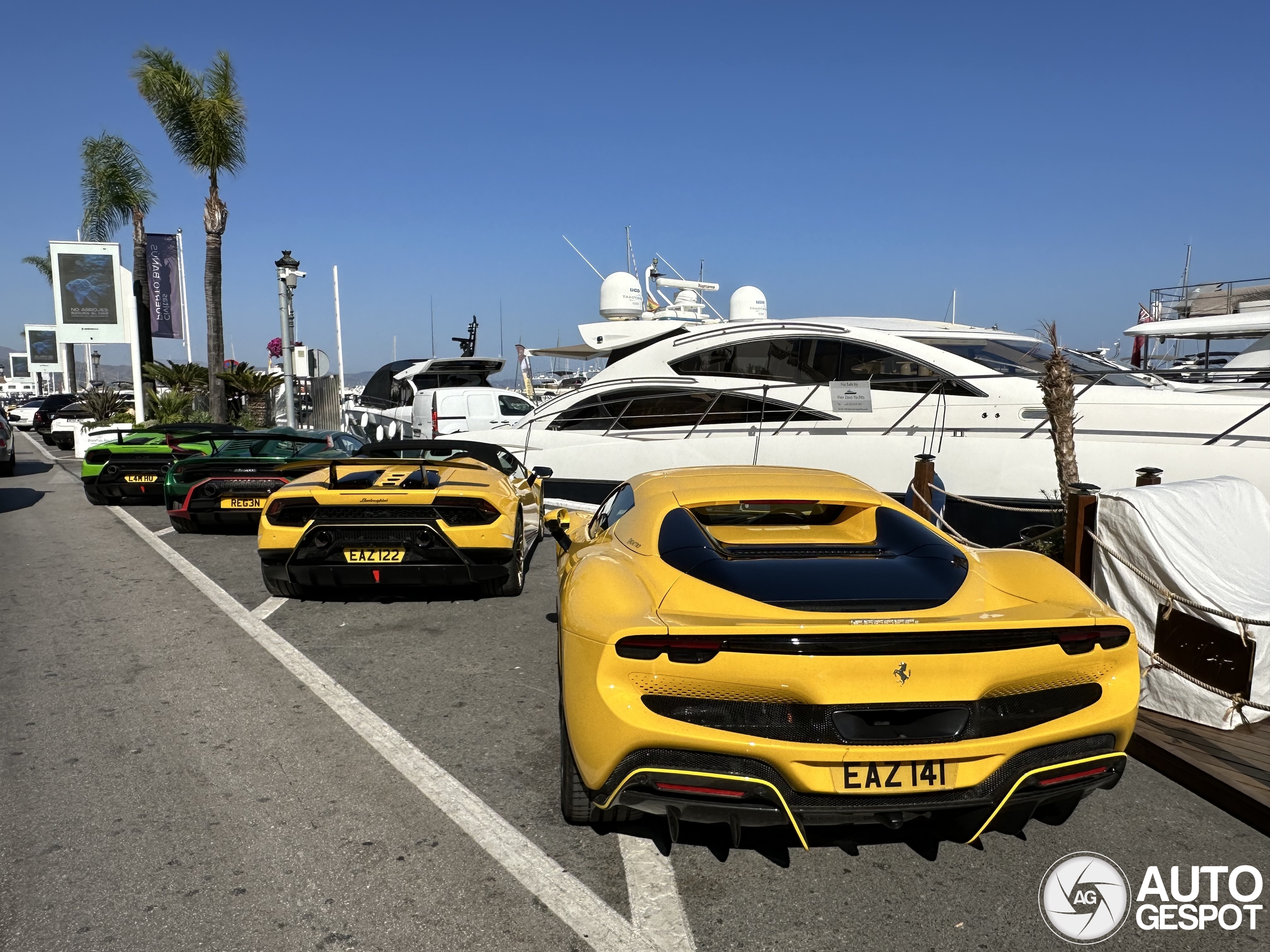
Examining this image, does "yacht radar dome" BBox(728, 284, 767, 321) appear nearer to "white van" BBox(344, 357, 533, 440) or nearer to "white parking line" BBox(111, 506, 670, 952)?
"white van" BBox(344, 357, 533, 440)

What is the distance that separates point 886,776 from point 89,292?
2481 cm

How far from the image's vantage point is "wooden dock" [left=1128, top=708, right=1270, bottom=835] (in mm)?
3469

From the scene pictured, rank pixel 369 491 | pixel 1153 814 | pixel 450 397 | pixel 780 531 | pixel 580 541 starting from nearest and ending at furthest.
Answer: pixel 1153 814 → pixel 780 531 → pixel 580 541 → pixel 369 491 → pixel 450 397

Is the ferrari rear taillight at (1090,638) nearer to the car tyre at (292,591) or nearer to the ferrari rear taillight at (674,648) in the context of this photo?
the ferrari rear taillight at (674,648)

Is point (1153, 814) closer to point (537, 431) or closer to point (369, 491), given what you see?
point (369, 491)

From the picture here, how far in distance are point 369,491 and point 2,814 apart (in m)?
3.12

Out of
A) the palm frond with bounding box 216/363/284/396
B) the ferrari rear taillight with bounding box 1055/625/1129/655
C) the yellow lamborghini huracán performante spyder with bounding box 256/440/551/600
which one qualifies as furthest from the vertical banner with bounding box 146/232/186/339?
the ferrari rear taillight with bounding box 1055/625/1129/655

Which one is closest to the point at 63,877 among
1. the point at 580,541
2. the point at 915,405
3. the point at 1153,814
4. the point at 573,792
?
the point at 573,792

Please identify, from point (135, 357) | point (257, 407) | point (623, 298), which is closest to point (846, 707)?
point (623, 298)

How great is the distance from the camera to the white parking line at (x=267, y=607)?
644cm

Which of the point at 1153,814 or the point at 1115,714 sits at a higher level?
the point at 1115,714

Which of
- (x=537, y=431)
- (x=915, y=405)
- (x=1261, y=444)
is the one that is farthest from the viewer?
(x=537, y=431)

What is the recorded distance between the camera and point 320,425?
1102 inches

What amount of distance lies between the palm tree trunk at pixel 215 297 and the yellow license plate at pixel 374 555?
2165 centimetres
